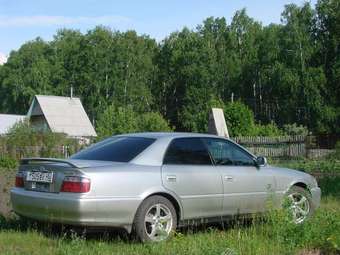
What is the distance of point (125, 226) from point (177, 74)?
233 feet

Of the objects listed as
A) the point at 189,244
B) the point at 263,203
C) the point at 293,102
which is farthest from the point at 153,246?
the point at 293,102

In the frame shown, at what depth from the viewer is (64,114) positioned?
56.3 meters

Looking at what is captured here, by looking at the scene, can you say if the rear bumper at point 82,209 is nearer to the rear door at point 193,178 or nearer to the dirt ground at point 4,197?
the rear door at point 193,178

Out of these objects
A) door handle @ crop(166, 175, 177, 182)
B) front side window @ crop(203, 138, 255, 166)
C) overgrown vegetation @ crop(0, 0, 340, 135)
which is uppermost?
overgrown vegetation @ crop(0, 0, 340, 135)

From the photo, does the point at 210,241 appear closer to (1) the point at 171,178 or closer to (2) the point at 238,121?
(1) the point at 171,178

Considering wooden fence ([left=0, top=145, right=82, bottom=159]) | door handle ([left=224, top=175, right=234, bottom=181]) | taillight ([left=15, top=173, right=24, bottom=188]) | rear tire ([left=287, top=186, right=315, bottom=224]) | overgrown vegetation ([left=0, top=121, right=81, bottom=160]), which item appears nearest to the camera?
taillight ([left=15, top=173, right=24, bottom=188])

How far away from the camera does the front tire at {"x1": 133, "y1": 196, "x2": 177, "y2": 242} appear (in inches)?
287

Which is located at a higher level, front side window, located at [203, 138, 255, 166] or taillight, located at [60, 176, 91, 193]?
front side window, located at [203, 138, 255, 166]

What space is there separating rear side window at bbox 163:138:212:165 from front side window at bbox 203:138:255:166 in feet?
0.46

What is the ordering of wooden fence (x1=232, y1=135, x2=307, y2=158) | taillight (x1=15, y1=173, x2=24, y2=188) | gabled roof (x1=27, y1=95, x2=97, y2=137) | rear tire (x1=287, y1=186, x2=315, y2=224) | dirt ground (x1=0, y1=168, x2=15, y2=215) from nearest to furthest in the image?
taillight (x1=15, y1=173, x2=24, y2=188)
rear tire (x1=287, y1=186, x2=315, y2=224)
dirt ground (x1=0, y1=168, x2=15, y2=215)
wooden fence (x1=232, y1=135, x2=307, y2=158)
gabled roof (x1=27, y1=95, x2=97, y2=137)

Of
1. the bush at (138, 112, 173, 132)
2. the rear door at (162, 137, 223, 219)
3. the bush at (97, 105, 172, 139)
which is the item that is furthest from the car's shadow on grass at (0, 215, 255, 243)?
the bush at (97, 105, 172, 139)

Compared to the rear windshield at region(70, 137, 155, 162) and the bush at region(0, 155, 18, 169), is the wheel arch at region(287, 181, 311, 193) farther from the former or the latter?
the bush at region(0, 155, 18, 169)

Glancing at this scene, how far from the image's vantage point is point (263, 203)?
870cm

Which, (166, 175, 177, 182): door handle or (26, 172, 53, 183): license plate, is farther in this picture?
(166, 175, 177, 182): door handle
